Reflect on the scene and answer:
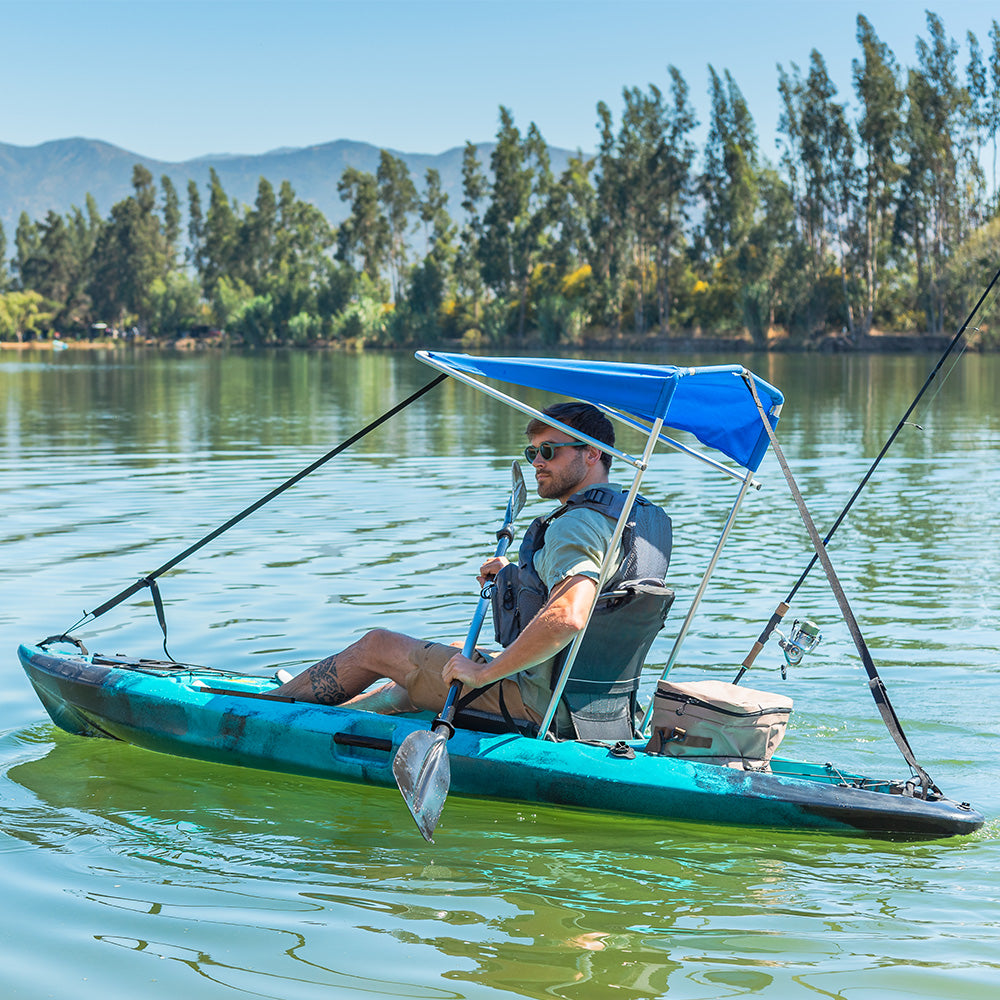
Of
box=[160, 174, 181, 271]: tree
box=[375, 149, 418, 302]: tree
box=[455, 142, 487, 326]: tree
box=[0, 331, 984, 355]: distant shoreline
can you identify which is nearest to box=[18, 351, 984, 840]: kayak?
box=[0, 331, 984, 355]: distant shoreline

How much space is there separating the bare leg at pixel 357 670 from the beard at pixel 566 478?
0.95 m

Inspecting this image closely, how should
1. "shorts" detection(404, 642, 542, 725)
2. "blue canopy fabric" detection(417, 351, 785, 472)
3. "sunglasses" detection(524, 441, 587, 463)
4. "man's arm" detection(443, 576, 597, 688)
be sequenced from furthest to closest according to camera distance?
"shorts" detection(404, 642, 542, 725) → "sunglasses" detection(524, 441, 587, 463) → "blue canopy fabric" detection(417, 351, 785, 472) → "man's arm" detection(443, 576, 597, 688)

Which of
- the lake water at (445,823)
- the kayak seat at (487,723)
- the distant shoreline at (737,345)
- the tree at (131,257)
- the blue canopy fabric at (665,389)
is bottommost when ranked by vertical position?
the lake water at (445,823)

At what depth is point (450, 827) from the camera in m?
5.73

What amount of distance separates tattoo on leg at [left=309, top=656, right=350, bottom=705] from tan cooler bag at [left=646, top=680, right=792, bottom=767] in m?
1.53

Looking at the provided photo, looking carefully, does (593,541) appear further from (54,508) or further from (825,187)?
(825,187)

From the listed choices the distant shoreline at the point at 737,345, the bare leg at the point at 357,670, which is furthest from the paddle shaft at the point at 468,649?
the distant shoreline at the point at 737,345

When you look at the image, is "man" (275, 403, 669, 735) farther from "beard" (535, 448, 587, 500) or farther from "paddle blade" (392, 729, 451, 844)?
"paddle blade" (392, 729, 451, 844)

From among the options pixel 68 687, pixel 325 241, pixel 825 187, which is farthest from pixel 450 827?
pixel 325 241

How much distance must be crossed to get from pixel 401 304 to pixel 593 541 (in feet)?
302

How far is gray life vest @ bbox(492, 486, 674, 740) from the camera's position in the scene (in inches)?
211

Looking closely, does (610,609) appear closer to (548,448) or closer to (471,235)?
(548,448)

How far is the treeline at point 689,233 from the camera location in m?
68.4

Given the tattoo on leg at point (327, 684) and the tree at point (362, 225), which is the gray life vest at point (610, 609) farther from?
the tree at point (362, 225)
